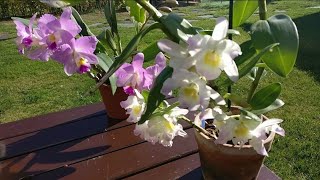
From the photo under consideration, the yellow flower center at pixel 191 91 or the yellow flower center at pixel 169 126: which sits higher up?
the yellow flower center at pixel 191 91

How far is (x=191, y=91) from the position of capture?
66 cm

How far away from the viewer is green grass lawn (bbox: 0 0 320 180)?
221cm

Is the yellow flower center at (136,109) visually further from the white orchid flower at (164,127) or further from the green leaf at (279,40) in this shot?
the green leaf at (279,40)

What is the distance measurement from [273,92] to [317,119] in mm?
2076

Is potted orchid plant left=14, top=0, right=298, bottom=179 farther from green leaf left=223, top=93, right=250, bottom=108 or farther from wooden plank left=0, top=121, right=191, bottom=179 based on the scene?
wooden plank left=0, top=121, right=191, bottom=179

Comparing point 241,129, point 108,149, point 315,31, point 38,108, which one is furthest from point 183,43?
point 315,31

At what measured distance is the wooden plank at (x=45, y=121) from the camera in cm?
141

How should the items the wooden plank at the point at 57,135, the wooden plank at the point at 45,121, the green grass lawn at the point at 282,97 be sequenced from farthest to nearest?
the green grass lawn at the point at 282,97, the wooden plank at the point at 45,121, the wooden plank at the point at 57,135

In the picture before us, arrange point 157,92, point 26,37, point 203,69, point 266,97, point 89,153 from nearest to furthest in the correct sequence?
point 203,69 < point 157,92 < point 266,97 < point 26,37 < point 89,153

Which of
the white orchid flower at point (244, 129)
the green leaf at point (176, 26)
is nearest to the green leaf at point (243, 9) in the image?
the green leaf at point (176, 26)

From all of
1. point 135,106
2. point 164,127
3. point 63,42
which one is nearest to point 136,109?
point 135,106

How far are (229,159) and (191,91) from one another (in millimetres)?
291

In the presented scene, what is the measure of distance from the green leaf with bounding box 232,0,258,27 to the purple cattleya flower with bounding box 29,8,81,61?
1.21 feet

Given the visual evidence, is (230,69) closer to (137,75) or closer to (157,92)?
(157,92)
